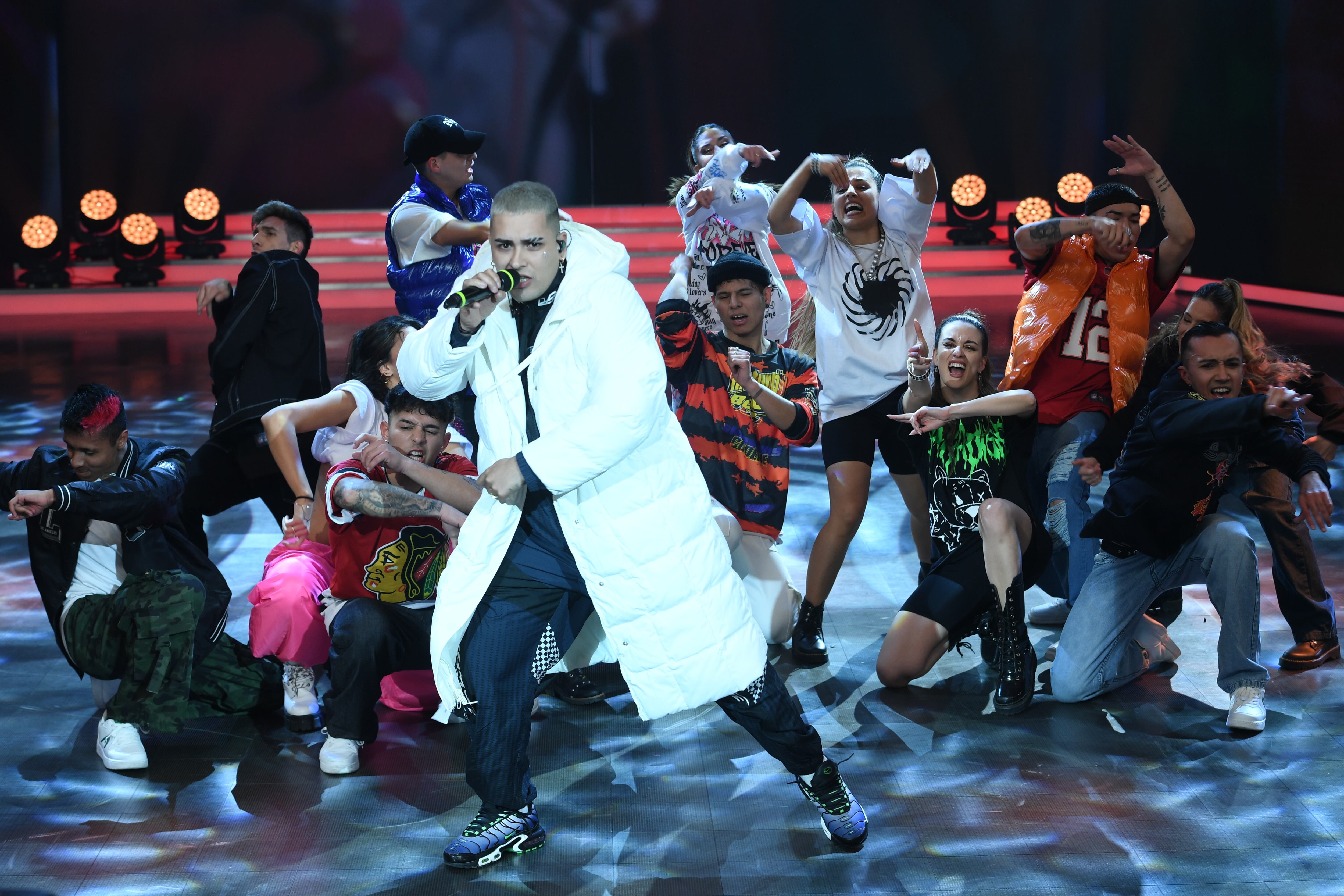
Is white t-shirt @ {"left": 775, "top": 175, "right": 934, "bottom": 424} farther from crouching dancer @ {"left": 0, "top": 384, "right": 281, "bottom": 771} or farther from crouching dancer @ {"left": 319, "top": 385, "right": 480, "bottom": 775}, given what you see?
crouching dancer @ {"left": 0, "top": 384, "right": 281, "bottom": 771}

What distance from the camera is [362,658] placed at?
275 cm

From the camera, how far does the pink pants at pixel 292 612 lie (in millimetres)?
2914

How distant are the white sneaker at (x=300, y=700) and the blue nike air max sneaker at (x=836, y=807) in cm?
127

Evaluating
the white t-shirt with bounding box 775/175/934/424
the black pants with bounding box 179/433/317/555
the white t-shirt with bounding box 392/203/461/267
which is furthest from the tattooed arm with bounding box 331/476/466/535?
the white t-shirt with bounding box 775/175/934/424

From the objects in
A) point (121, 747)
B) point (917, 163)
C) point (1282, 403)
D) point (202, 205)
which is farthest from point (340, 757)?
point (202, 205)

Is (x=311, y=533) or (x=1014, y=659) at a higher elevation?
(x=311, y=533)

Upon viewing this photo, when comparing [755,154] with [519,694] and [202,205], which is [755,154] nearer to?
[519,694]

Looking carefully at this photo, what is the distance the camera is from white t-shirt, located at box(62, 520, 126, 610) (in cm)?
289

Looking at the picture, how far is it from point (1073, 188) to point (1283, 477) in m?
9.13

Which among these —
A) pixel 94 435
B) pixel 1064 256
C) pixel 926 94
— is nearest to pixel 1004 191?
pixel 926 94

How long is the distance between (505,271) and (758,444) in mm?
1426

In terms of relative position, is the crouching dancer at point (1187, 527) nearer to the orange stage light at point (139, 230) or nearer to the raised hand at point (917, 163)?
the raised hand at point (917, 163)

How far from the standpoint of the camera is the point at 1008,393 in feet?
10.4

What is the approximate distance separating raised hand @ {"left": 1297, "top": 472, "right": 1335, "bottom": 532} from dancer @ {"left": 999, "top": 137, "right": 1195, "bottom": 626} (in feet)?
2.07
